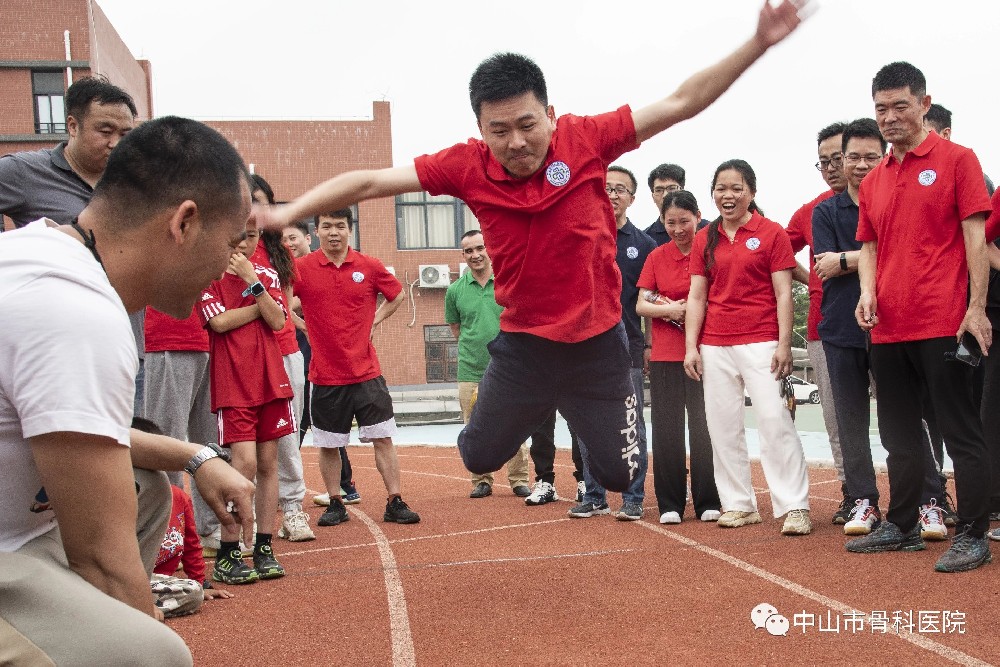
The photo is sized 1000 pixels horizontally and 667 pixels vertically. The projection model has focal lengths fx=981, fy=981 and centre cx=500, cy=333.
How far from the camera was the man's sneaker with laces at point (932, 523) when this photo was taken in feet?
17.5

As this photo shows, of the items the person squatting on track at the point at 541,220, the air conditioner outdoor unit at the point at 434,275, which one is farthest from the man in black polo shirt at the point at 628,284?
the air conditioner outdoor unit at the point at 434,275

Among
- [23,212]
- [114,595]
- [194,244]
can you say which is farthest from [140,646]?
[23,212]

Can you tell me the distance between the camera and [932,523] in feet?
17.6

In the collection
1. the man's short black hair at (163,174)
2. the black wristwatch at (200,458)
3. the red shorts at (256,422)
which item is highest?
the man's short black hair at (163,174)

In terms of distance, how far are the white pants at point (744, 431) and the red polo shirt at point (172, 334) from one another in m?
3.22

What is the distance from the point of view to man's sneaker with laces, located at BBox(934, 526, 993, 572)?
4.59 m

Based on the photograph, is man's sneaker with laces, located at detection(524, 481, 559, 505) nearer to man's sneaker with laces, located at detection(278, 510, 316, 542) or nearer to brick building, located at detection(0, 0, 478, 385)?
man's sneaker with laces, located at detection(278, 510, 316, 542)

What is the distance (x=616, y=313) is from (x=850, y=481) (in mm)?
2208

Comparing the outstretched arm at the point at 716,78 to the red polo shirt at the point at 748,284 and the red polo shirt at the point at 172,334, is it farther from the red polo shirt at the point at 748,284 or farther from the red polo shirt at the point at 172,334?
the red polo shirt at the point at 172,334

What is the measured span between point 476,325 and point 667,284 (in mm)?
2475

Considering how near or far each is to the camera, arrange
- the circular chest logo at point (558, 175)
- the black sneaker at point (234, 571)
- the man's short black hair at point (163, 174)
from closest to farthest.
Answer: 1. the man's short black hair at point (163, 174)
2. the circular chest logo at point (558, 175)
3. the black sneaker at point (234, 571)

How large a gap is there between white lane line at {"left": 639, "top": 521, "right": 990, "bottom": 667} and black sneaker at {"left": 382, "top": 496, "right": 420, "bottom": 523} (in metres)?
1.65

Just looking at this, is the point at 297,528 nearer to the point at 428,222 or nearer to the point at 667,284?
the point at 667,284

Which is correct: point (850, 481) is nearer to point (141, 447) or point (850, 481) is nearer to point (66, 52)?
point (141, 447)
